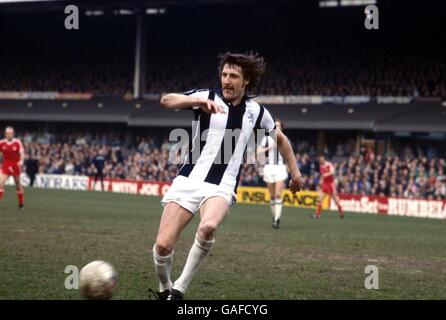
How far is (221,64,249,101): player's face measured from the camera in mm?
7906

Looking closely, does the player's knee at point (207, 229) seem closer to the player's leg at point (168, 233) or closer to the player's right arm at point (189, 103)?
the player's leg at point (168, 233)

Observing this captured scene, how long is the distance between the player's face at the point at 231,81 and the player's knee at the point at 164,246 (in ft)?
5.20

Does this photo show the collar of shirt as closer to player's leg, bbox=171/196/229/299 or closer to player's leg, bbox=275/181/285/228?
player's leg, bbox=171/196/229/299

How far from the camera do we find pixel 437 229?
22.6 m

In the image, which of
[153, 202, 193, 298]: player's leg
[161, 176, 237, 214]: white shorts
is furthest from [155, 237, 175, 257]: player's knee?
[161, 176, 237, 214]: white shorts

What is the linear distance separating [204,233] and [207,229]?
0.28 ft

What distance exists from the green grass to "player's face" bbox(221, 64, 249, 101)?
2.16m

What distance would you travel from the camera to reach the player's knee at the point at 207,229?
7695 mm

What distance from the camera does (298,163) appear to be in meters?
38.4
